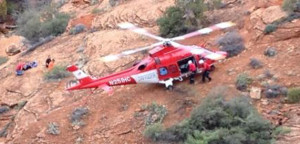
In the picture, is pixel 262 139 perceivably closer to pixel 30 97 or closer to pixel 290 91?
pixel 290 91

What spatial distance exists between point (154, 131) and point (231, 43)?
5.09 metres

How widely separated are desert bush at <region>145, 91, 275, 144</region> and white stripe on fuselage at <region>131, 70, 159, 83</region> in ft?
7.71

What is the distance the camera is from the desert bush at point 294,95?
15.9m

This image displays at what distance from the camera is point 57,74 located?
74.0 ft

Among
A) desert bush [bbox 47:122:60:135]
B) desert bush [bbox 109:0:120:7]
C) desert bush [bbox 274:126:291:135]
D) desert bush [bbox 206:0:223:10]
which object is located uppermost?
desert bush [bbox 109:0:120:7]

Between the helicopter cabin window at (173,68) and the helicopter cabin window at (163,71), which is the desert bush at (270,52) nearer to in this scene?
the helicopter cabin window at (173,68)

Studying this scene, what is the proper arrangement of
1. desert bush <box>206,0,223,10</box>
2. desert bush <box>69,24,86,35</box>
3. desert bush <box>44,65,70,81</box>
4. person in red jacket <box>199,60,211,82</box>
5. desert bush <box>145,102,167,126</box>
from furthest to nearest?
desert bush <box>69,24,86,35</box> < desert bush <box>206,0,223,10</box> < desert bush <box>44,65,70,81</box> < person in red jacket <box>199,60,211,82</box> < desert bush <box>145,102,167,126</box>

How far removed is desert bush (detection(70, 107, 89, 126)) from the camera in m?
18.4

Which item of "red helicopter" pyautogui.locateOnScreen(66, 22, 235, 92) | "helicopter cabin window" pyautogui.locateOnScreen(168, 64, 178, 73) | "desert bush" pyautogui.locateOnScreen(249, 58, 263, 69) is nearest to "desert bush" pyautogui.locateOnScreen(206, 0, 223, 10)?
"red helicopter" pyautogui.locateOnScreen(66, 22, 235, 92)

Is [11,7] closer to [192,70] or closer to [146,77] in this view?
[146,77]

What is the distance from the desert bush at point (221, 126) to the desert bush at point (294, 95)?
114cm

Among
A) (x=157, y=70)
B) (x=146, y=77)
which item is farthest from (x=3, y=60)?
(x=157, y=70)

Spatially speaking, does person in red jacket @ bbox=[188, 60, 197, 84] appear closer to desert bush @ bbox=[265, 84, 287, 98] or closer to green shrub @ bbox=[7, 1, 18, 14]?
desert bush @ bbox=[265, 84, 287, 98]

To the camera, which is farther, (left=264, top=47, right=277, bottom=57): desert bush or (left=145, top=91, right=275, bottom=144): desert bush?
(left=264, top=47, right=277, bottom=57): desert bush
